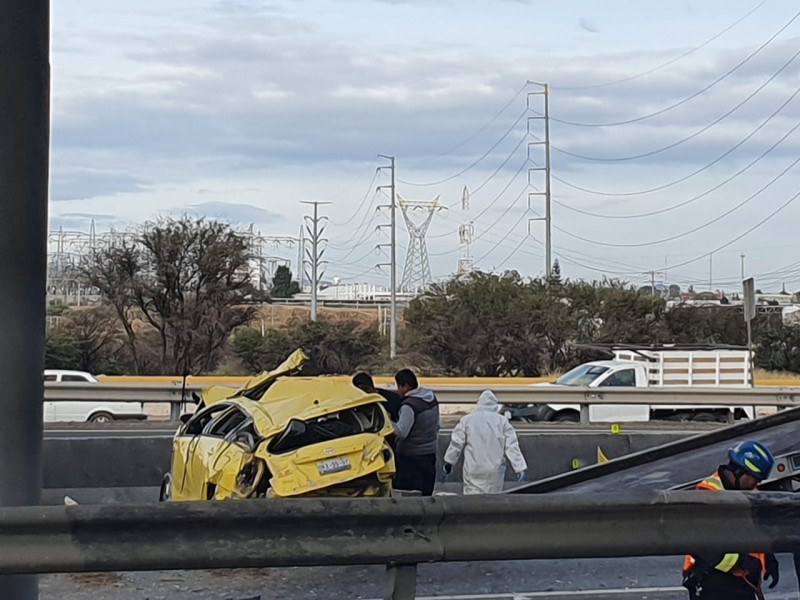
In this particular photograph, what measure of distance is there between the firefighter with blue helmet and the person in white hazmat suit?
16.3 ft

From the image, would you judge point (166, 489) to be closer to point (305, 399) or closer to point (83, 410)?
point (305, 399)

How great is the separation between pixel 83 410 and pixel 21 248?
64.1ft

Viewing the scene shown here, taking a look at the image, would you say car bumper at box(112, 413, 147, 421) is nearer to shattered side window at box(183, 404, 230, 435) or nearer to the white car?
the white car

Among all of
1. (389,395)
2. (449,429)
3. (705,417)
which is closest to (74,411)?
(449,429)

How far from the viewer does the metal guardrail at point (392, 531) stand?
3375mm

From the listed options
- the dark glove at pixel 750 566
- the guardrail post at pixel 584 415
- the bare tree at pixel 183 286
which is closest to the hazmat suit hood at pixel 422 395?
the dark glove at pixel 750 566

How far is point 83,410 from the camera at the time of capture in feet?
74.2

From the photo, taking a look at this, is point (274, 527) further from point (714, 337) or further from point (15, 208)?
point (714, 337)

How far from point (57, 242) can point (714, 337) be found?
165 ft

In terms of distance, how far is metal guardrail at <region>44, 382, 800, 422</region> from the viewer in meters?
18.1

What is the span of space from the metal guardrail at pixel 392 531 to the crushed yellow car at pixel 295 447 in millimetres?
5543

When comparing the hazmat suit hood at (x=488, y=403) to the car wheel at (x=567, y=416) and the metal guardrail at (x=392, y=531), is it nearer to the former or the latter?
the metal guardrail at (x=392, y=531)

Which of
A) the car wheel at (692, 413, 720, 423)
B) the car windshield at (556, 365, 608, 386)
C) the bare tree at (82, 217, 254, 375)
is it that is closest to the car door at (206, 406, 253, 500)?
the car windshield at (556, 365, 608, 386)

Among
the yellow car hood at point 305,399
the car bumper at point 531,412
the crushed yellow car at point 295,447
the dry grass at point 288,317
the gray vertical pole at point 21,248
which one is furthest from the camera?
the dry grass at point 288,317
